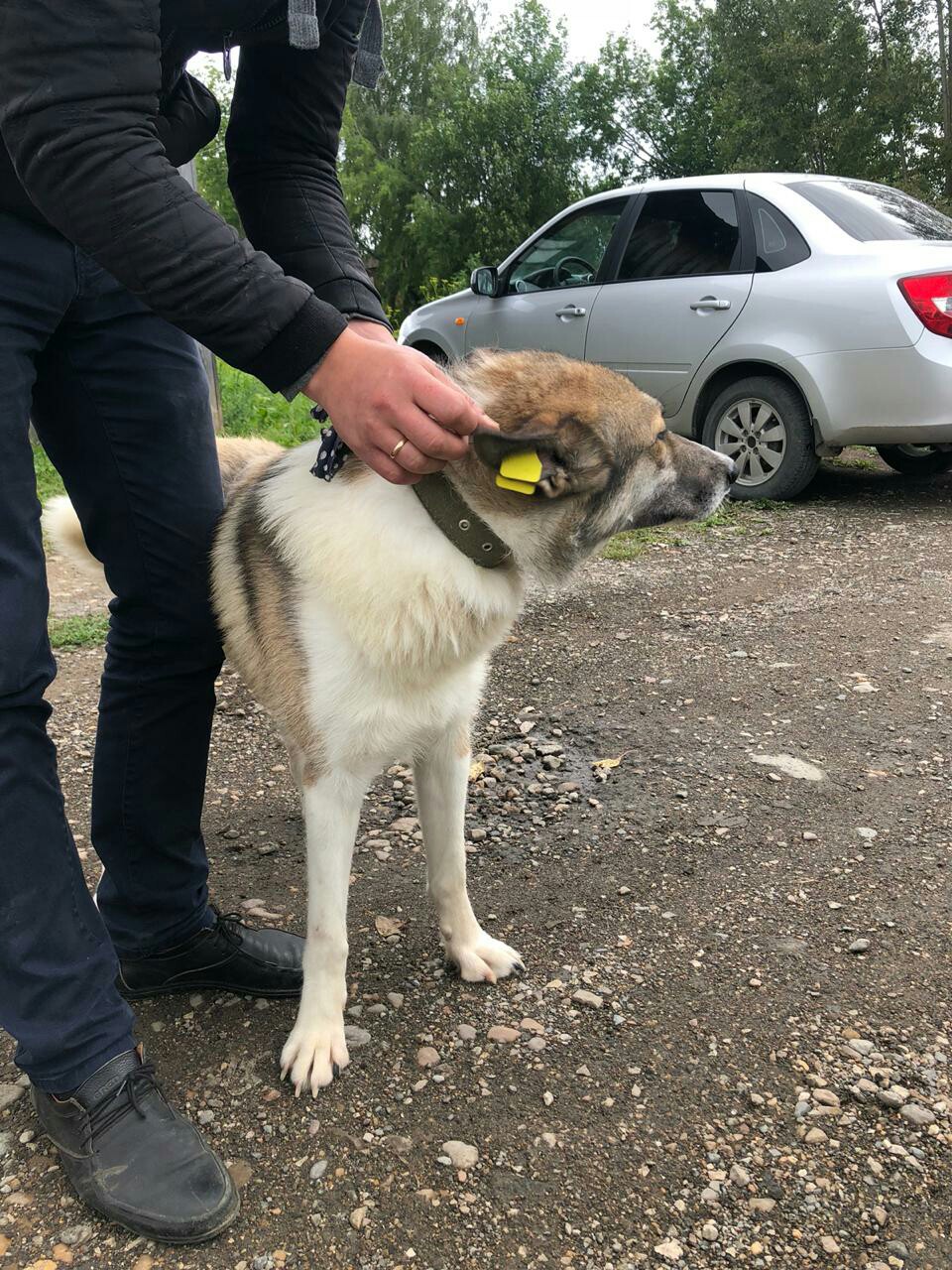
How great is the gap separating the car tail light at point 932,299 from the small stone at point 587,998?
15.3ft

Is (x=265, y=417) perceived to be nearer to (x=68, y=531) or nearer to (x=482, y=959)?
(x=68, y=531)

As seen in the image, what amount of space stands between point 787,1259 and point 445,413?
1.46m

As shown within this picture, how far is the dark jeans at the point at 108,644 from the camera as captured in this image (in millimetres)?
1580

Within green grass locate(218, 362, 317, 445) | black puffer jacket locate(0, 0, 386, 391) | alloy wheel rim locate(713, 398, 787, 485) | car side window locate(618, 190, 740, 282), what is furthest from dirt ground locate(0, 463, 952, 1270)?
green grass locate(218, 362, 317, 445)

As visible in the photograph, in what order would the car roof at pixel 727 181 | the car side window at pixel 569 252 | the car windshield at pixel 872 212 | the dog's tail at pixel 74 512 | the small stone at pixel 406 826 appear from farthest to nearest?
the car side window at pixel 569 252
the car roof at pixel 727 181
the car windshield at pixel 872 212
the small stone at pixel 406 826
the dog's tail at pixel 74 512

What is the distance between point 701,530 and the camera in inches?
234

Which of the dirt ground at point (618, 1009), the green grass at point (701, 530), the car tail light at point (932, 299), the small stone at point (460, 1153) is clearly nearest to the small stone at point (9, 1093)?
the dirt ground at point (618, 1009)

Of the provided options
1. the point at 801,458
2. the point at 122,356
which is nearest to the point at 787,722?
the point at 122,356

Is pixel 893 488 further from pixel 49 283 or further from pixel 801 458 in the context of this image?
pixel 49 283

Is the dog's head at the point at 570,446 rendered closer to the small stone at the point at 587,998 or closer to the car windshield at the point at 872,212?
the small stone at the point at 587,998

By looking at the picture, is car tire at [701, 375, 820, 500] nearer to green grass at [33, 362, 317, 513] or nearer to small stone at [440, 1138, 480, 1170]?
green grass at [33, 362, 317, 513]

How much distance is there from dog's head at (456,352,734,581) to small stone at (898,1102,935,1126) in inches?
48.1

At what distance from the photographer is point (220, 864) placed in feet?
9.14

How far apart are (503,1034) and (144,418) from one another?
147cm
